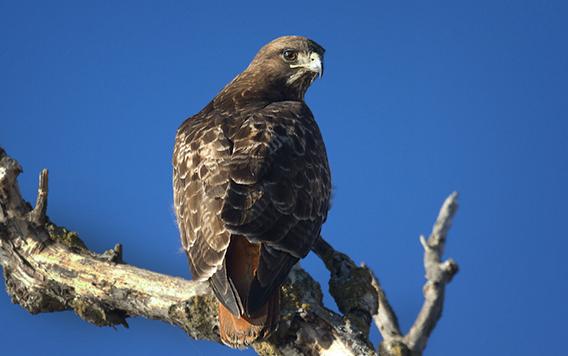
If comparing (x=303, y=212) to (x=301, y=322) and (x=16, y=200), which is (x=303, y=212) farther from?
(x=16, y=200)

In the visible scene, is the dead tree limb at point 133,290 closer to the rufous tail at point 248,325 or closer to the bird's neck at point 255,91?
the rufous tail at point 248,325

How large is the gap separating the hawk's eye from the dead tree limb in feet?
7.25

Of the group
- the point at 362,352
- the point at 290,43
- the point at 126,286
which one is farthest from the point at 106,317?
the point at 290,43

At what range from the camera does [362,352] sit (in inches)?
240

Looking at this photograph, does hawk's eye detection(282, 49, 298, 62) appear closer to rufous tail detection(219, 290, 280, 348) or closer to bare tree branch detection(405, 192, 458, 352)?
bare tree branch detection(405, 192, 458, 352)

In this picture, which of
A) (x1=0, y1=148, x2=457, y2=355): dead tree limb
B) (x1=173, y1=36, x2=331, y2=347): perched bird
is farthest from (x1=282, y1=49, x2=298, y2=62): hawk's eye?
(x1=0, y1=148, x2=457, y2=355): dead tree limb

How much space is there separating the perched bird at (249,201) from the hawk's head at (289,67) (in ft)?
3.30

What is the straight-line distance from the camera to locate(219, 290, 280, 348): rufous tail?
20.1 feet

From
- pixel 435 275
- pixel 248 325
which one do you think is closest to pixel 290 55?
pixel 435 275

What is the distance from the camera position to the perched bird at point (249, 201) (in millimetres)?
6133

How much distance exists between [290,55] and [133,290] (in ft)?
10.8

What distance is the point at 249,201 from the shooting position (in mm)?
6309

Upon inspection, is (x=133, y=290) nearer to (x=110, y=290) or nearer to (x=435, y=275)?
(x=110, y=290)

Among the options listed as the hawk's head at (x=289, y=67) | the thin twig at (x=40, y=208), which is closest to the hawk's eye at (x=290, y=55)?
the hawk's head at (x=289, y=67)
